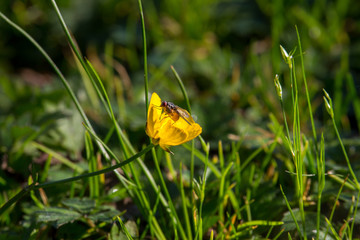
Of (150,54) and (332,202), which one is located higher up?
(150,54)

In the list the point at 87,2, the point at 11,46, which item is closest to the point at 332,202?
the point at 87,2

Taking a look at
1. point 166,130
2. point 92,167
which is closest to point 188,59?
point 92,167

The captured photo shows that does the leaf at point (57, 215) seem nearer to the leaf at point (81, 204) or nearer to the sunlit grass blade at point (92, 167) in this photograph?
the leaf at point (81, 204)

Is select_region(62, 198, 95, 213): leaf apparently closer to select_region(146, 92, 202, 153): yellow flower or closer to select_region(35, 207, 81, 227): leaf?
select_region(35, 207, 81, 227): leaf

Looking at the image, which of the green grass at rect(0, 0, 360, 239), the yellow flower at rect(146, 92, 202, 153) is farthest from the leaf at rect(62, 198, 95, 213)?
the yellow flower at rect(146, 92, 202, 153)

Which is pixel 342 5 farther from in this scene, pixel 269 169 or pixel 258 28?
pixel 269 169

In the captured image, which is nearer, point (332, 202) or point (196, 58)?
point (332, 202)

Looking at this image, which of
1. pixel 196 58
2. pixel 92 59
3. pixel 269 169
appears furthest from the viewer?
pixel 92 59

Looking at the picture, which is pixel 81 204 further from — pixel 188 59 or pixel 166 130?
pixel 188 59
